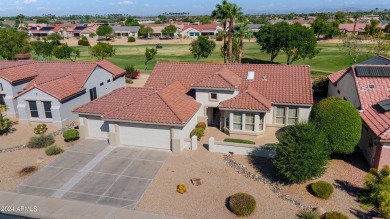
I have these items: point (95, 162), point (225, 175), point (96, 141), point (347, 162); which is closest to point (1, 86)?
point (96, 141)

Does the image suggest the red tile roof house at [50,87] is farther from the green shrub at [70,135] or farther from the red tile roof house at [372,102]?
the red tile roof house at [372,102]

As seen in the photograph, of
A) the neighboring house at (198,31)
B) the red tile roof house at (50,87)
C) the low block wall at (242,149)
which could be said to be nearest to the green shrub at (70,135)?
the red tile roof house at (50,87)

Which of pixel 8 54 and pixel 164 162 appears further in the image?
pixel 8 54

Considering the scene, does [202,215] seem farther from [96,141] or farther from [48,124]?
[48,124]

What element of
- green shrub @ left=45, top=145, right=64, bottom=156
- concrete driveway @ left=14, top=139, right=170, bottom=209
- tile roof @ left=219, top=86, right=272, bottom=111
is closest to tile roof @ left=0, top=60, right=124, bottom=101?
green shrub @ left=45, top=145, right=64, bottom=156

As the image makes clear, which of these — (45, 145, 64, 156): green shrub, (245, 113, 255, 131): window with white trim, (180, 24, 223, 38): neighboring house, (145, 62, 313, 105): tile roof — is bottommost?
(45, 145, 64, 156): green shrub

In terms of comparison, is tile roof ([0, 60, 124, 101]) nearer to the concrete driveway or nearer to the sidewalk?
the concrete driveway
